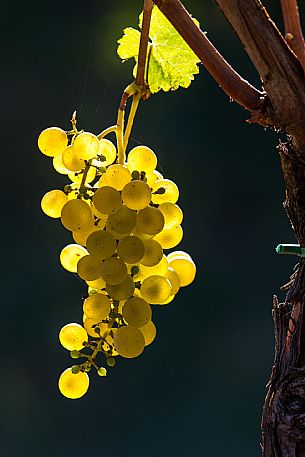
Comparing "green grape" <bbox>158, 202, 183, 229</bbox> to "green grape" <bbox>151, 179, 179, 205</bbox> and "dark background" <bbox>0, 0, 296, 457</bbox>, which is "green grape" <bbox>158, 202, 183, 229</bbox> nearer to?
"green grape" <bbox>151, 179, 179, 205</bbox>

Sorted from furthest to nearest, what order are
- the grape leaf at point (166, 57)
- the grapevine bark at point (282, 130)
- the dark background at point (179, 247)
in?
the dark background at point (179, 247) < the grape leaf at point (166, 57) < the grapevine bark at point (282, 130)

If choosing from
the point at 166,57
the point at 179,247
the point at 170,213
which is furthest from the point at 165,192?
the point at 179,247

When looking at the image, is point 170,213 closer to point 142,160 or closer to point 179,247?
point 142,160

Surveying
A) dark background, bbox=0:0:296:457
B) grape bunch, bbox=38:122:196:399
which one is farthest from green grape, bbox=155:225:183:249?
dark background, bbox=0:0:296:457

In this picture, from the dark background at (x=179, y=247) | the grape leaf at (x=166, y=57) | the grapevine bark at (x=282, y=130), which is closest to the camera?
the grapevine bark at (x=282, y=130)

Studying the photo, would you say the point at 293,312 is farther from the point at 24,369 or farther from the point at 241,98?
the point at 24,369

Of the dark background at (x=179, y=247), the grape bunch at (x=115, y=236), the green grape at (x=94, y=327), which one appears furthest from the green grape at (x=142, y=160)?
the dark background at (x=179, y=247)

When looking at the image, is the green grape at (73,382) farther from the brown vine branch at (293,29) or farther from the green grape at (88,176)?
the brown vine branch at (293,29)
